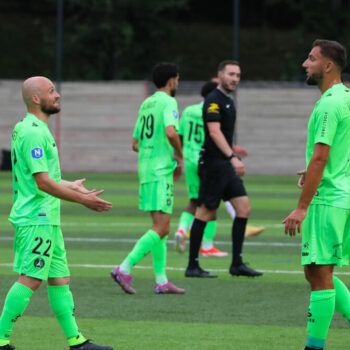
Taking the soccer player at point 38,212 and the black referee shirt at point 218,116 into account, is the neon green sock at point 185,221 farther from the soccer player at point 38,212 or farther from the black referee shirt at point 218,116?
the soccer player at point 38,212

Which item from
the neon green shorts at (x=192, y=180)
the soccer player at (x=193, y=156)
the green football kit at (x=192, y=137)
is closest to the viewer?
the soccer player at (x=193, y=156)

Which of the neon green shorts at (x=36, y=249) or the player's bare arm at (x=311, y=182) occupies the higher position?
the player's bare arm at (x=311, y=182)

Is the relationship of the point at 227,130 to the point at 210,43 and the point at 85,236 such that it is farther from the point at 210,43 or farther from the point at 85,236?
the point at 210,43

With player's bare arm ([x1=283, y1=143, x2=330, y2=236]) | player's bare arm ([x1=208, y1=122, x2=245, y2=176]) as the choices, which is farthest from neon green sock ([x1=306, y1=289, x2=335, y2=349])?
player's bare arm ([x1=208, y1=122, x2=245, y2=176])

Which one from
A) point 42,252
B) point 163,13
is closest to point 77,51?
point 163,13

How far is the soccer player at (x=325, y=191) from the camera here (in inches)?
234

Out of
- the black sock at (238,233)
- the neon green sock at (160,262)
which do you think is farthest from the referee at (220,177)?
the neon green sock at (160,262)

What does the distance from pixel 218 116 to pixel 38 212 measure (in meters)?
4.25

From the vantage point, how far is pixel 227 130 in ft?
34.1

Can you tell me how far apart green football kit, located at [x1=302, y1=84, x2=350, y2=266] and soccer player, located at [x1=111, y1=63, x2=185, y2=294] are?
3334mm

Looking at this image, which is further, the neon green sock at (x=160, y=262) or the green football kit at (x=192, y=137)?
the green football kit at (x=192, y=137)

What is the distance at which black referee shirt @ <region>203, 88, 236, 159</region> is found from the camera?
10.2 m

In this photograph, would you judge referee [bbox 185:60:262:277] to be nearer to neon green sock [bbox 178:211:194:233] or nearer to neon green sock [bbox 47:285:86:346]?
neon green sock [bbox 178:211:194:233]

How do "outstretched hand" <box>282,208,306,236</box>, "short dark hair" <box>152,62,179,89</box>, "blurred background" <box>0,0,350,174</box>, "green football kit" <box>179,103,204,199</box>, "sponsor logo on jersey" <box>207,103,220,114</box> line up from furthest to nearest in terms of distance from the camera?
"blurred background" <box>0,0,350,174</box> < "green football kit" <box>179,103,204,199</box> < "sponsor logo on jersey" <box>207,103,220,114</box> < "short dark hair" <box>152,62,179,89</box> < "outstretched hand" <box>282,208,306,236</box>
